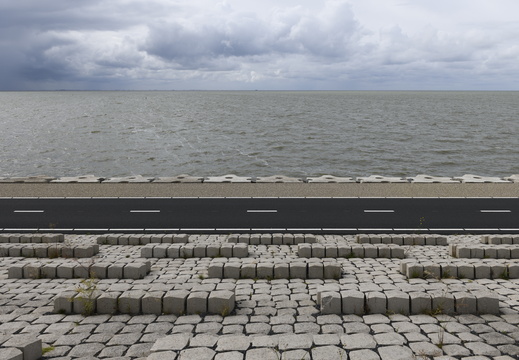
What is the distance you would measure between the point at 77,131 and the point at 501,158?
54785 millimetres

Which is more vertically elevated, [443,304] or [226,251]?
[443,304]

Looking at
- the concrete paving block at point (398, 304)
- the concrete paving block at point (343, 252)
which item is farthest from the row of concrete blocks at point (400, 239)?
the concrete paving block at point (398, 304)

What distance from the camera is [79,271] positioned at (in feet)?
35.9

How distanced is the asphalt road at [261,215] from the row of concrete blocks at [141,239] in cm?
294

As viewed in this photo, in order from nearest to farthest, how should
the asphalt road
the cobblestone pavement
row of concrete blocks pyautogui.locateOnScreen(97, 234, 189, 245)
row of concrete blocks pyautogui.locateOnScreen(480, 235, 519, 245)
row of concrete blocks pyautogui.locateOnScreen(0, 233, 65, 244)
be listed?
the cobblestone pavement, row of concrete blocks pyautogui.locateOnScreen(480, 235, 519, 245), row of concrete blocks pyautogui.locateOnScreen(97, 234, 189, 245), row of concrete blocks pyautogui.locateOnScreen(0, 233, 65, 244), the asphalt road

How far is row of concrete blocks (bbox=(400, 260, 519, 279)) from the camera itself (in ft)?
35.2

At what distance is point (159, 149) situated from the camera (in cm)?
5331

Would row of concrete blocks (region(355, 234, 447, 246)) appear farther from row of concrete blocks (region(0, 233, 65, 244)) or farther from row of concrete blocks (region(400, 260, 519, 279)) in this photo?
row of concrete blocks (region(0, 233, 65, 244))

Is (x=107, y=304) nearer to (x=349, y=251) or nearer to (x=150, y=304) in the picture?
(x=150, y=304)

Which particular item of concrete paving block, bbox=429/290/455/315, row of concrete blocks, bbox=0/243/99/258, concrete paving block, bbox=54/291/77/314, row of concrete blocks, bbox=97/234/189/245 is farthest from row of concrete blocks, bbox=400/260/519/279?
row of concrete blocks, bbox=0/243/99/258

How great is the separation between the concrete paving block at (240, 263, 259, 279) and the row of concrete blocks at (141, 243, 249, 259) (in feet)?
7.05

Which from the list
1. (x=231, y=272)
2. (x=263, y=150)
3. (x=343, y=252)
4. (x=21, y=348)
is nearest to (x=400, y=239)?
(x=343, y=252)

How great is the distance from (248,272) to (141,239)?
5.25 metres

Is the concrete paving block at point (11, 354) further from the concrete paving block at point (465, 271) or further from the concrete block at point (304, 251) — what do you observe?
the concrete paving block at point (465, 271)
